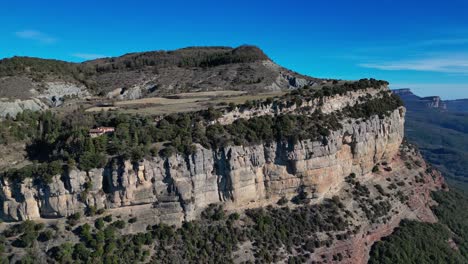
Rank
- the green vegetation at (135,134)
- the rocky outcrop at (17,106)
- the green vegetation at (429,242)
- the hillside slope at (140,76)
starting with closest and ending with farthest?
the green vegetation at (135,134) → the green vegetation at (429,242) → the rocky outcrop at (17,106) → the hillside slope at (140,76)

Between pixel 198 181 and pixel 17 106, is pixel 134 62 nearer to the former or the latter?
pixel 17 106

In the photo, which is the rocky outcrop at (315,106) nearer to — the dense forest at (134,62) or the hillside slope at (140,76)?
the hillside slope at (140,76)

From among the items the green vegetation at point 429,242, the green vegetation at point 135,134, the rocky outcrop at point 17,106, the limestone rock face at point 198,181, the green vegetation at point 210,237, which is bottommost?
the green vegetation at point 429,242

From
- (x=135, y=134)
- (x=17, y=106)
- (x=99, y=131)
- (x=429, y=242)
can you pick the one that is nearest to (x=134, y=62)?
(x=17, y=106)

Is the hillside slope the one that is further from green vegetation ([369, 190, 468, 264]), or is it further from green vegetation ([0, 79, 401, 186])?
green vegetation ([369, 190, 468, 264])

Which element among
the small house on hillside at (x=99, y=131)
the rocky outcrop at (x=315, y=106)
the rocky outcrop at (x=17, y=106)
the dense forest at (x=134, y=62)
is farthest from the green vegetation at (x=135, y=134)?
the dense forest at (x=134, y=62)

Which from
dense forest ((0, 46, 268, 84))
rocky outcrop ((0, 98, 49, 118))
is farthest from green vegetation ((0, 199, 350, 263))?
dense forest ((0, 46, 268, 84))

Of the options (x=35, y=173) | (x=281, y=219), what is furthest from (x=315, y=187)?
(x=35, y=173)

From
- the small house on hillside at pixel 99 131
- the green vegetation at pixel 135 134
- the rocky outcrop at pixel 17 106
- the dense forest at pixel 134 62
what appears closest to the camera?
the green vegetation at pixel 135 134
